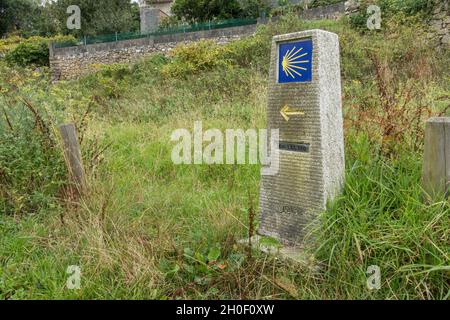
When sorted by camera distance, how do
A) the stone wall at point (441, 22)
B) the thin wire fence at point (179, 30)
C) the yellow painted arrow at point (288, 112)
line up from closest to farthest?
the yellow painted arrow at point (288, 112) → the stone wall at point (441, 22) → the thin wire fence at point (179, 30)

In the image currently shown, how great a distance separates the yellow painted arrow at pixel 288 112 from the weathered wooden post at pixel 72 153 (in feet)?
6.40

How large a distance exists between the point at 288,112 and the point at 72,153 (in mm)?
2052

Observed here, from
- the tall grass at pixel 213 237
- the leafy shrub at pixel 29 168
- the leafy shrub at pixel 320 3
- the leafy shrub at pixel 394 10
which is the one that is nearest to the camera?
the tall grass at pixel 213 237

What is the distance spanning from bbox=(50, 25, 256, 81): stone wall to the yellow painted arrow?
42.7 ft

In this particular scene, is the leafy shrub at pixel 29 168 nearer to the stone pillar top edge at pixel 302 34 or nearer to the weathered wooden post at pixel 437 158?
the stone pillar top edge at pixel 302 34

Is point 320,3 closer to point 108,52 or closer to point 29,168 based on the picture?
point 108,52

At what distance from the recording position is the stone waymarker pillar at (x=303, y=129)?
2.49m

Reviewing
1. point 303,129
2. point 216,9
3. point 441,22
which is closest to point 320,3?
point 216,9

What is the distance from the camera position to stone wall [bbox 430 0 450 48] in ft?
30.0

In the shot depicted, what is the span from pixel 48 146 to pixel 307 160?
2607 mm

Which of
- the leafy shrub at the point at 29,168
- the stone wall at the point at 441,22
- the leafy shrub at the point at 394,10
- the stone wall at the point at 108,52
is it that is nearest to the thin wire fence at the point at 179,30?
the stone wall at the point at 108,52

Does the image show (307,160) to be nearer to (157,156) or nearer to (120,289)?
Answer: (120,289)

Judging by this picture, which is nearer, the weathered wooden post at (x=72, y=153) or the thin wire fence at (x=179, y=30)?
the weathered wooden post at (x=72, y=153)
